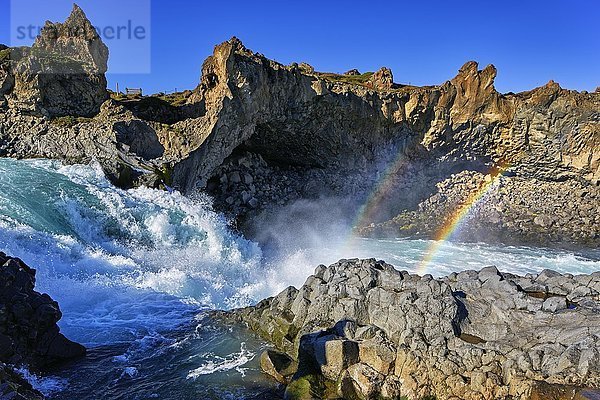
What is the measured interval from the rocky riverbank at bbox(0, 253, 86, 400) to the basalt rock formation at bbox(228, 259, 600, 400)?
4.56 metres

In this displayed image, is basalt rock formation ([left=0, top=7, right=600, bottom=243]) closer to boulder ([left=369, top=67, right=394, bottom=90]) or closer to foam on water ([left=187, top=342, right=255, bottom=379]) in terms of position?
boulder ([left=369, top=67, right=394, bottom=90])

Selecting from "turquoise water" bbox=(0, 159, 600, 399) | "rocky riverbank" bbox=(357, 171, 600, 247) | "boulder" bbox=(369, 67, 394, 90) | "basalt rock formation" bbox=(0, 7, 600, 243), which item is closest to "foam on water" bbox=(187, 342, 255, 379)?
"turquoise water" bbox=(0, 159, 600, 399)

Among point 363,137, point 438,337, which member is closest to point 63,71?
point 363,137

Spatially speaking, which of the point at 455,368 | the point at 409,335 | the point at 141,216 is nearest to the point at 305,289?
the point at 409,335

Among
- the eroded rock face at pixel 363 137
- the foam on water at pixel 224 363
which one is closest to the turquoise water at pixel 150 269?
the foam on water at pixel 224 363

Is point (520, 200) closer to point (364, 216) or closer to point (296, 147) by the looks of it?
point (364, 216)

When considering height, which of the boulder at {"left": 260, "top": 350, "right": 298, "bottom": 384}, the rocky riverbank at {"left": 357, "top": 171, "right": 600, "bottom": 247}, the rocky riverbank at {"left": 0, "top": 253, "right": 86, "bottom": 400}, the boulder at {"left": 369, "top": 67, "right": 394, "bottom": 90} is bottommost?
the boulder at {"left": 260, "top": 350, "right": 298, "bottom": 384}

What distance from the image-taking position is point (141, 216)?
18.9 metres

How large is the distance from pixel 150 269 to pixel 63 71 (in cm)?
1427

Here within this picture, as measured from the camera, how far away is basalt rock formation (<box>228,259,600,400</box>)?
7.72 metres

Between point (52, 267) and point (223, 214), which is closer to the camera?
point (52, 267)

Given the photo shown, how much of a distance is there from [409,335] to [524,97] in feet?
90.5

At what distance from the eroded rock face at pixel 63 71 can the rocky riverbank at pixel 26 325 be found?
1667 cm

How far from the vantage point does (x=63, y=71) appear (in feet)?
78.4
